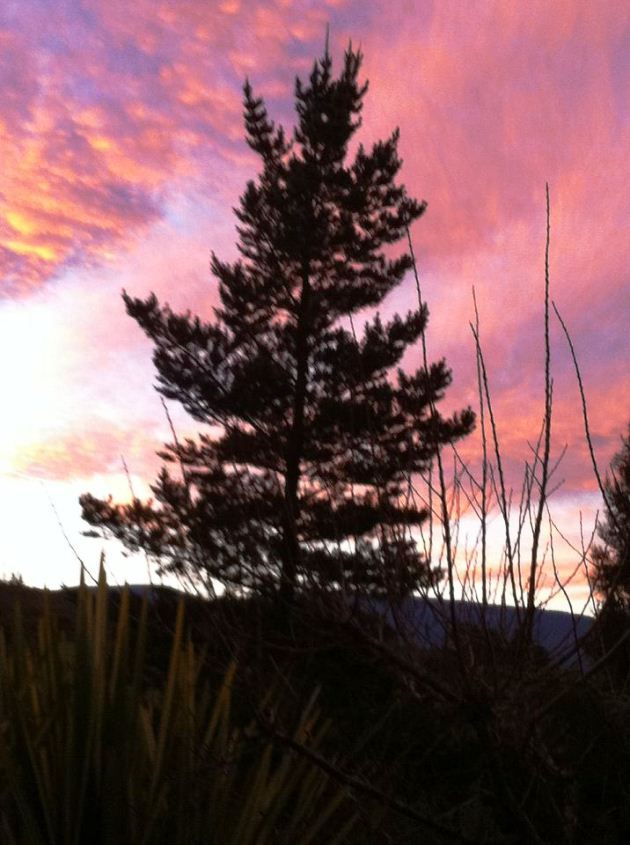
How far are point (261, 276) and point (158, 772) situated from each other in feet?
54.1

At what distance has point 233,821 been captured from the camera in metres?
3.64

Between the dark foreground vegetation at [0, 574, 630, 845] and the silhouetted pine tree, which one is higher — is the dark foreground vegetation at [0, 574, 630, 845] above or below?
below

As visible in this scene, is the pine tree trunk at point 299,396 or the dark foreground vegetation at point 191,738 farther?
the pine tree trunk at point 299,396

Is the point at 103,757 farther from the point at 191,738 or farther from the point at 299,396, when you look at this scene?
the point at 299,396

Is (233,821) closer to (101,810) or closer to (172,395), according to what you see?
(101,810)

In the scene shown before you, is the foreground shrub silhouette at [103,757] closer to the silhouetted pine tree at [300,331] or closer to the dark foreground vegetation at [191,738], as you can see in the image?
the dark foreground vegetation at [191,738]

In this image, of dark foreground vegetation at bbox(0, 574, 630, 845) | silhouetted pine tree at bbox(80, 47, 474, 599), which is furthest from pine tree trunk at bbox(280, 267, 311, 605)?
dark foreground vegetation at bbox(0, 574, 630, 845)

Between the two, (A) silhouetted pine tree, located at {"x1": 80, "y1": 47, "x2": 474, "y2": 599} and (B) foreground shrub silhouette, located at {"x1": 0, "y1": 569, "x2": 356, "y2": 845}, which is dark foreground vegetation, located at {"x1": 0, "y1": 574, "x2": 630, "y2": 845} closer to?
(B) foreground shrub silhouette, located at {"x1": 0, "y1": 569, "x2": 356, "y2": 845}

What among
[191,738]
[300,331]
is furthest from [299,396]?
[191,738]

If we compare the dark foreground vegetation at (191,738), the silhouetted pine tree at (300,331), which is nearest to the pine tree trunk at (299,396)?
the silhouetted pine tree at (300,331)

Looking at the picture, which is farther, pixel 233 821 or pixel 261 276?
pixel 261 276

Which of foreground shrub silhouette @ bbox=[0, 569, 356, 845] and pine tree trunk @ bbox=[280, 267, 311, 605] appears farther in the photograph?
pine tree trunk @ bbox=[280, 267, 311, 605]

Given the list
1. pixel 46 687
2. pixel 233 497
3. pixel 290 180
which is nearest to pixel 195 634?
pixel 233 497

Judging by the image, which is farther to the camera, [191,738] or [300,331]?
[300,331]
